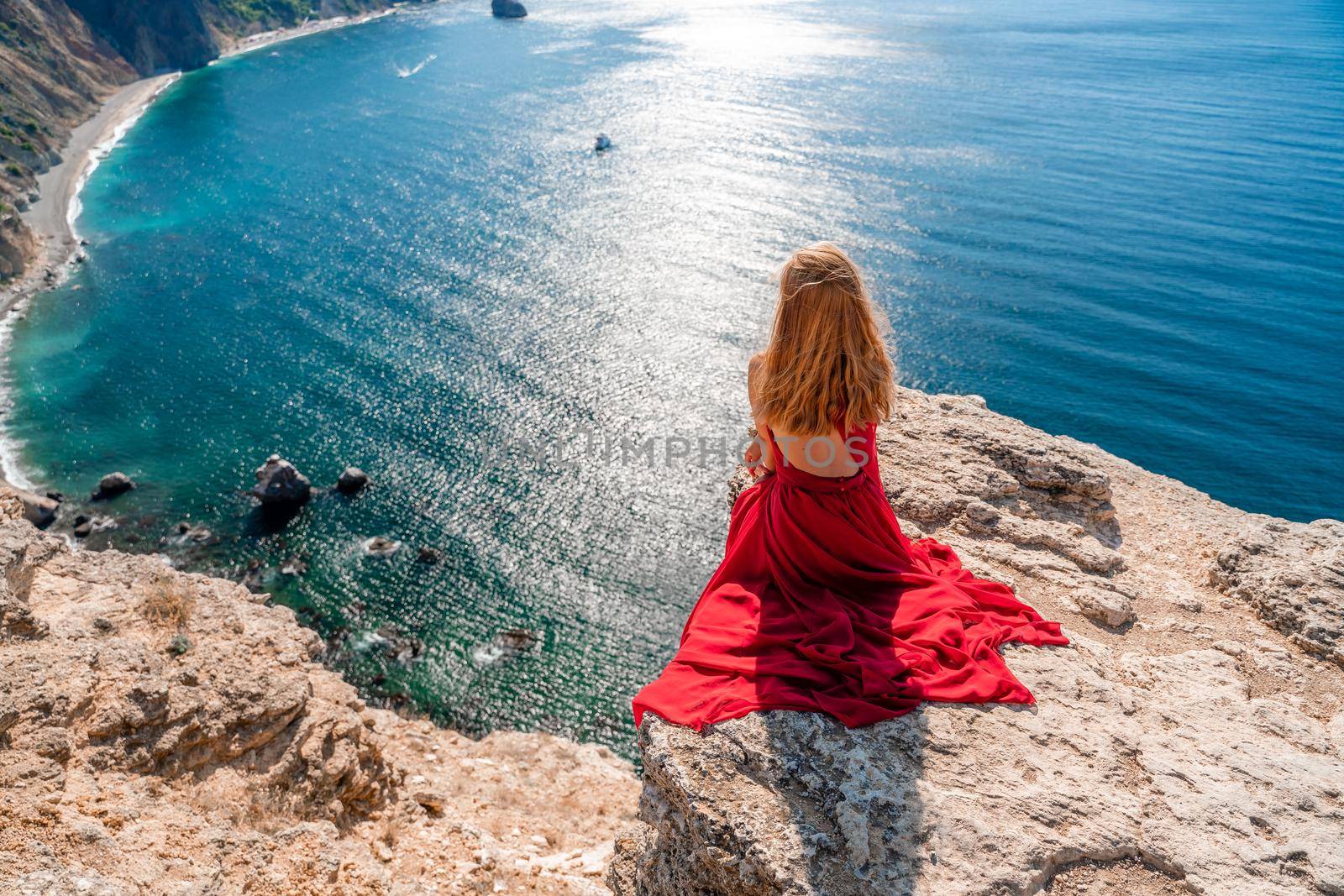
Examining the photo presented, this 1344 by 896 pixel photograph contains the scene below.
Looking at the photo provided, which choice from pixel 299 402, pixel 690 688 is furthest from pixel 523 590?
pixel 690 688

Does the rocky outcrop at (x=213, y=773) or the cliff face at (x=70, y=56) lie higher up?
the cliff face at (x=70, y=56)

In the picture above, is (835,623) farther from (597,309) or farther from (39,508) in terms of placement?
(597,309)

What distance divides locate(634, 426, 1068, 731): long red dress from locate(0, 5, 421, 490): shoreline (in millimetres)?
38998

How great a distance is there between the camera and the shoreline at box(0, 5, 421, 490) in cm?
4200

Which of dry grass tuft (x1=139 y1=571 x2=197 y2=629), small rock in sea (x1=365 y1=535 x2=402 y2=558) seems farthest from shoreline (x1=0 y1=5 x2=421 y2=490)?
dry grass tuft (x1=139 y1=571 x2=197 y2=629)

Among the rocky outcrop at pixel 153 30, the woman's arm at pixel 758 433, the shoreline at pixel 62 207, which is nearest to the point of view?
the woman's arm at pixel 758 433

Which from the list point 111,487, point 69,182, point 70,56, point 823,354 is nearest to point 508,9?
point 70,56

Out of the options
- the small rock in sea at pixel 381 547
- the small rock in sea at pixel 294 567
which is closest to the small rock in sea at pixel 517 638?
the small rock in sea at pixel 381 547

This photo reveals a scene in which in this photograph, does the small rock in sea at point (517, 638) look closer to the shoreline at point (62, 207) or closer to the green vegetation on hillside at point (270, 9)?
the shoreline at point (62, 207)

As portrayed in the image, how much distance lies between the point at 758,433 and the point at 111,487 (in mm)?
36287

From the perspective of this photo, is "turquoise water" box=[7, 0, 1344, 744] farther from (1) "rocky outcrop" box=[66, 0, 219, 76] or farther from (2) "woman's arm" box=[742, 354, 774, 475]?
(2) "woman's arm" box=[742, 354, 774, 475]

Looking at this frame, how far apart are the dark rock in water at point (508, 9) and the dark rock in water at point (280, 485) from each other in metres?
121

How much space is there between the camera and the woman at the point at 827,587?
707cm

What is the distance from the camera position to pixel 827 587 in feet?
26.1
